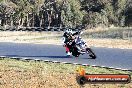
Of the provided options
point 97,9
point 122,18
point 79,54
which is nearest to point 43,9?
point 97,9

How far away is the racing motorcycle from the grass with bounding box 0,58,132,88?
2457 mm

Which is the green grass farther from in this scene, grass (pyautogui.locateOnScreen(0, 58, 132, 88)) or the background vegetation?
the background vegetation

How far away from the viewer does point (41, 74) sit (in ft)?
48.0

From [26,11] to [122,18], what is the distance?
38.4m

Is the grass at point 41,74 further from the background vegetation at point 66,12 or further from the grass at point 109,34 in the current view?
the background vegetation at point 66,12

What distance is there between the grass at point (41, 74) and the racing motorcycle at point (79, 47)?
246 cm

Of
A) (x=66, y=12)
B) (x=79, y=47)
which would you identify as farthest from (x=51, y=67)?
(x=66, y=12)

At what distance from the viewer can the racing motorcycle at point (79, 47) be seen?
65.1 feet

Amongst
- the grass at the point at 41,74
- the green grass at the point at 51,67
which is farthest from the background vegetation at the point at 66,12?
the grass at the point at 41,74

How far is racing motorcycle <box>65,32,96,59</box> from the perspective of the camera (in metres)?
19.8

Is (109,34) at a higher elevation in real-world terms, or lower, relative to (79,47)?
lower

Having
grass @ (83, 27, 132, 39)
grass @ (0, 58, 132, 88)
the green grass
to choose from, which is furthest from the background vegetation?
grass @ (0, 58, 132, 88)

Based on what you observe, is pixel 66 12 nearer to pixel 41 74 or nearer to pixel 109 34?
pixel 109 34

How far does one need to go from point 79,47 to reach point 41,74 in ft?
18.8
